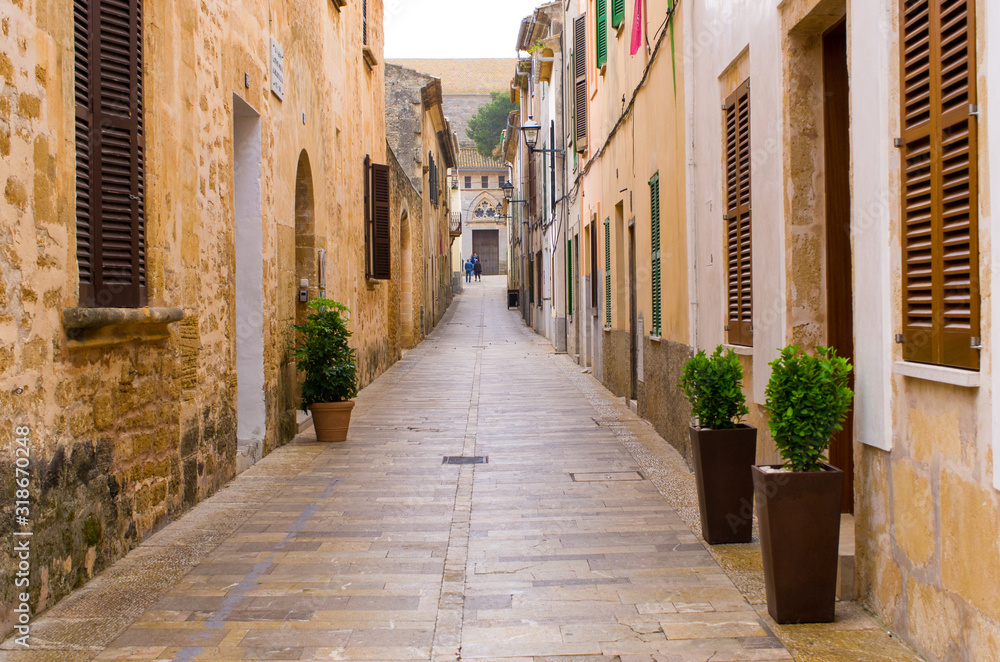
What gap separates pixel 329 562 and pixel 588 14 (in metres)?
12.8

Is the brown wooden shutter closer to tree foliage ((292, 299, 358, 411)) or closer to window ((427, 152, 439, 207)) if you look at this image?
tree foliage ((292, 299, 358, 411))

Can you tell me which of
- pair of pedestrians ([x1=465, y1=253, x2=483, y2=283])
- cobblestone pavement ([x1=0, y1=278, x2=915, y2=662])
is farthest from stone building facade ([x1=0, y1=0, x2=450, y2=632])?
pair of pedestrians ([x1=465, y1=253, x2=483, y2=283])

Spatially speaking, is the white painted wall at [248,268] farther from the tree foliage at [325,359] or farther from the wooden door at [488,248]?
the wooden door at [488,248]

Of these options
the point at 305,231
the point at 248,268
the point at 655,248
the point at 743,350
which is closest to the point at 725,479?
the point at 743,350

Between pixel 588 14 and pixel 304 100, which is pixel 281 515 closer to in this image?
pixel 304 100

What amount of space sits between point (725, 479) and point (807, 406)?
1.32m

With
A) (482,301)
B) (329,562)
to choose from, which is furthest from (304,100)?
(482,301)

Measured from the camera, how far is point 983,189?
3.05 m

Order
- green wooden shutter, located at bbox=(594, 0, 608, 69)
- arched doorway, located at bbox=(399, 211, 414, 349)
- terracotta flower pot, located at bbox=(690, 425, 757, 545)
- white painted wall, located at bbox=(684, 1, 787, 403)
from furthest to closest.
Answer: arched doorway, located at bbox=(399, 211, 414, 349), green wooden shutter, located at bbox=(594, 0, 608, 69), white painted wall, located at bbox=(684, 1, 787, 403), terracotta flower pot, located at bbox=(690, 425, 757, 545)

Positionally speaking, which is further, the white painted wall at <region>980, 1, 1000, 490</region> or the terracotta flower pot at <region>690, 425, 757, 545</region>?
the terracotta flower pot at <region>690, 425, 757, 545</region>

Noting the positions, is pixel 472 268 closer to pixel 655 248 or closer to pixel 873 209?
pixel 655 248

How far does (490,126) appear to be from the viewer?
70.7m

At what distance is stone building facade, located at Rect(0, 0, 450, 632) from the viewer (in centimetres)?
405

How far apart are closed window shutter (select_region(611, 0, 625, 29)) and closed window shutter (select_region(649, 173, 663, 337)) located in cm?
302
